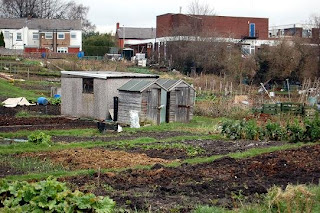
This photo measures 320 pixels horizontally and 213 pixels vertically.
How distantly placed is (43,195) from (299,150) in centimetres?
1182

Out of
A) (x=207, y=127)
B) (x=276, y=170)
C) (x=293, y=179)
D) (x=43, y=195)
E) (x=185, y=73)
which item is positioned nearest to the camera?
(x=43, y=195)

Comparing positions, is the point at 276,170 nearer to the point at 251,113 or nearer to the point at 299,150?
the point at 299,150

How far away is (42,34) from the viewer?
86.7 m

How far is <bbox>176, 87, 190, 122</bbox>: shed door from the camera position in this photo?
3122 centimetres

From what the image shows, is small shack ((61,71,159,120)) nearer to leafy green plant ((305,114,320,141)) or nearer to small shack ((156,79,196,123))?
small shack ((156,79,196,123))

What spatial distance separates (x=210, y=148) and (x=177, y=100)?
35.2ft

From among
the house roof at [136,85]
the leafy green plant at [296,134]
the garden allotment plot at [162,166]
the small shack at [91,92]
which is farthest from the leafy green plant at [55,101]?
the leafy green plant at [296,134]

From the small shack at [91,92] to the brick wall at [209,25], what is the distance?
3862 centimetres

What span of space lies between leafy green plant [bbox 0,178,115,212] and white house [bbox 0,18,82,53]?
3075 inches

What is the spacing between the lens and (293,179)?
46.5 ft

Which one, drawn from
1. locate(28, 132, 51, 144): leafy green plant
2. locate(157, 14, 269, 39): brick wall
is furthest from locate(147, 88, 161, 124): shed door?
locate(157, 14, 269, 39): brick wall

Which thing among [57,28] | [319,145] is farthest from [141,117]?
[57,28]

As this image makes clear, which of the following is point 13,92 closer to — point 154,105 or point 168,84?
point 168,84

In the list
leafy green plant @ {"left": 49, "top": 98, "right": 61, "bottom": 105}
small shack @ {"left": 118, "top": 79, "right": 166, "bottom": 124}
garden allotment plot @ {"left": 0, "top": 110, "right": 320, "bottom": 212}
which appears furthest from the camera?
leafy green plant @ {"left": 49, "top": 98, "right": 61, "bottom": 105}
